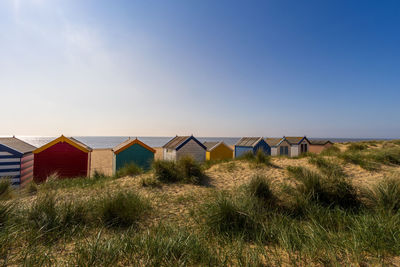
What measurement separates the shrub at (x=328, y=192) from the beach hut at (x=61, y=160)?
1294 cm

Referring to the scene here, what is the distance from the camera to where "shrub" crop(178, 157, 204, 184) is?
278 inches

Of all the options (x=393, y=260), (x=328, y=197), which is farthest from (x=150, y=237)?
(x=328, y=197)

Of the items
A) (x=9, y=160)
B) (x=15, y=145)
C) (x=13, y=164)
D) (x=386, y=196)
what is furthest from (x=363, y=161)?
(x=15, y=145)

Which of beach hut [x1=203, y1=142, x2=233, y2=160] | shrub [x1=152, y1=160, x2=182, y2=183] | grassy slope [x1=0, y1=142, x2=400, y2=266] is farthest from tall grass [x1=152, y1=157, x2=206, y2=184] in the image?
beach hut [x1=203, y1=142, x2=233, y2=160]

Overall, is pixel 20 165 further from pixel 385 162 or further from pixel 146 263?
pixel 385 162

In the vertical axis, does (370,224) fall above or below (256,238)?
above

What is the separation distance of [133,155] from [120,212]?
10.1 meters

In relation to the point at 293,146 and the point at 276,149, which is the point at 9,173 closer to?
the point at 276,149

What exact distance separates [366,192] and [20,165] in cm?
1572

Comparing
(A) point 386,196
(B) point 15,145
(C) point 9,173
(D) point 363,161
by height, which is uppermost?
(B) point 15,145

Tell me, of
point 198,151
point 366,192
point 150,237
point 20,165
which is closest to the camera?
point 150,237

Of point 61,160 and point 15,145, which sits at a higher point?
point 15,145

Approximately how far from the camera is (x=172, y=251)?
7.88ft

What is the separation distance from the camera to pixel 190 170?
7492 millimetres
